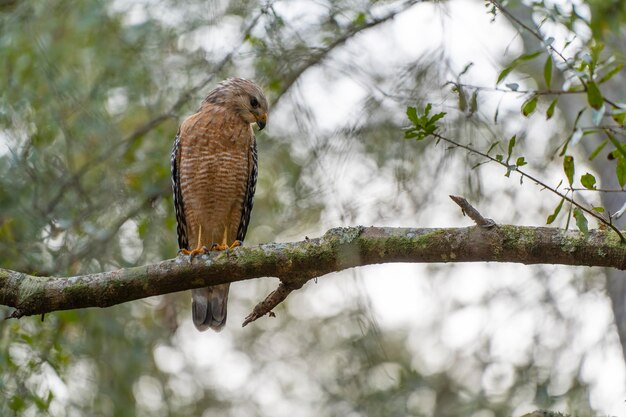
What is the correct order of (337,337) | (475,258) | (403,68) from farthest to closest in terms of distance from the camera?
(337,337) < (403,68) < (475,258)

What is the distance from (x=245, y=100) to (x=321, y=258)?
288 cm

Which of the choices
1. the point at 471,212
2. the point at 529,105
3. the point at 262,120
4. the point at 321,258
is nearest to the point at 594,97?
the point at 529,105

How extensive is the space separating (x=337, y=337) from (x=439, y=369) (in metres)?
1.45

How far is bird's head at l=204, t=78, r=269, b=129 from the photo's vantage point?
21.7 feet

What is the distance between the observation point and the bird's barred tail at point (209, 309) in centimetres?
663

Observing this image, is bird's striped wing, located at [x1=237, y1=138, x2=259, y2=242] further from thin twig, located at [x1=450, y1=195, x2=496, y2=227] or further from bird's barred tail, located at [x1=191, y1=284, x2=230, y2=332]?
thin twig, located at [x1=450, y1=195, x2=496, y2=227]

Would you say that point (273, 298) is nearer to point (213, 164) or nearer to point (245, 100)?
point (213, 164)

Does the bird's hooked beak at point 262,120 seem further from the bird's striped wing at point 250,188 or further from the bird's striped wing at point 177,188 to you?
the bird's striped wing at point 177,188

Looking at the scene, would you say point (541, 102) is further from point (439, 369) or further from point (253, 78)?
point (439, 369)

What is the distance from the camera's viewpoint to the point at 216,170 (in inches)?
257

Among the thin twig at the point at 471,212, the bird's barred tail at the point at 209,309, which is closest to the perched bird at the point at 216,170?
the bird's barred tail at the point at 209,309

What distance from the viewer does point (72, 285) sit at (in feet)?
13.9

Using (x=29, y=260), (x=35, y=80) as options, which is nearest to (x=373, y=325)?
(x=29, y=260)

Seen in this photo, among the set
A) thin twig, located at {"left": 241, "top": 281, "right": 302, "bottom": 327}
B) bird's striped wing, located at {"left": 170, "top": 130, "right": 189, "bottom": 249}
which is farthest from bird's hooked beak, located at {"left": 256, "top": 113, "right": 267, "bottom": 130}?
thin twig, located at {"left": 241, "top": 281, "right": 302, "bottom": 327}
